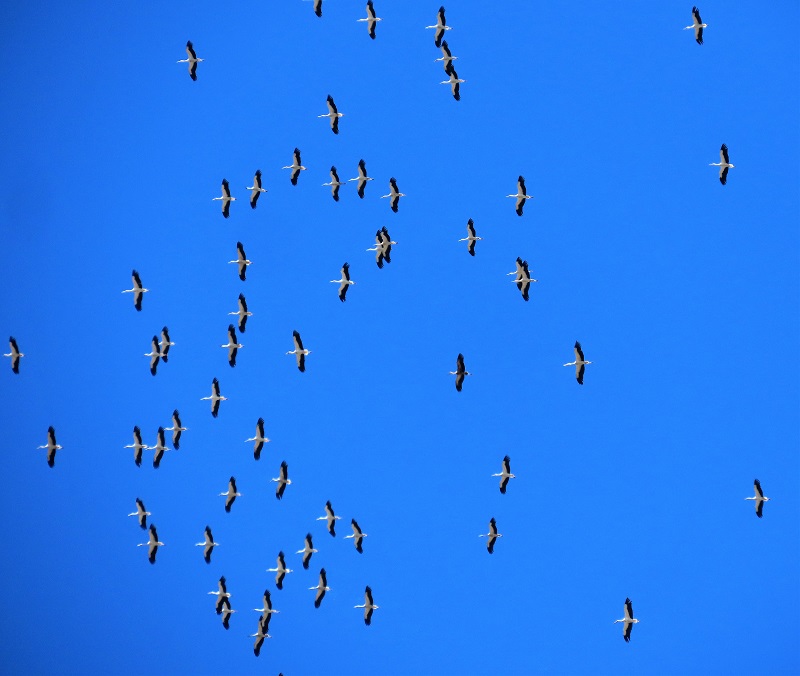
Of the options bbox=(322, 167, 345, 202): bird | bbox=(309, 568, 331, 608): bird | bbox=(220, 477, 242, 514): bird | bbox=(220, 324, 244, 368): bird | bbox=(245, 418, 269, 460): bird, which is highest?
bbox=(322, 167, 345, 202): bird

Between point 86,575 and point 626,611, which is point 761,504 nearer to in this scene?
point 626,611

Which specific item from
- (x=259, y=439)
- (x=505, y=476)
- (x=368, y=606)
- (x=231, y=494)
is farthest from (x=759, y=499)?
(x=231, y=494)

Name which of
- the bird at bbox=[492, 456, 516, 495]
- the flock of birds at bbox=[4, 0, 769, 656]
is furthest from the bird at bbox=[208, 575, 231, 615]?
the bird at bbox=[492, 456, 516, 495]

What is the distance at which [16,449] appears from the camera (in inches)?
2813

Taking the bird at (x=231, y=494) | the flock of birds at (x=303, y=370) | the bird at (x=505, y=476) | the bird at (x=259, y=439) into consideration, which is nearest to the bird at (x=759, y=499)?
the flock of birds at (x=303, y=370)

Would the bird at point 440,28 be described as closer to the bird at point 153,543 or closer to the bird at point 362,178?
the bird at point 362,178

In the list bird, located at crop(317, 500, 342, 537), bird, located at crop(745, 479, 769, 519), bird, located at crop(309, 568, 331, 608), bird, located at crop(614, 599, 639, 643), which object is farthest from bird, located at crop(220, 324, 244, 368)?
bird, located at crop(745, 479, 769, 519)

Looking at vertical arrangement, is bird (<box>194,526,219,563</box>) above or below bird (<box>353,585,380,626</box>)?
above

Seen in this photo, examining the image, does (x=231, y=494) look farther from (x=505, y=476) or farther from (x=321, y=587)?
(x=505, y=476)

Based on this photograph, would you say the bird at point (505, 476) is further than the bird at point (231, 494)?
No

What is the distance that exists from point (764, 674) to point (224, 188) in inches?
980

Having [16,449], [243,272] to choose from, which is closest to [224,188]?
[243,272]

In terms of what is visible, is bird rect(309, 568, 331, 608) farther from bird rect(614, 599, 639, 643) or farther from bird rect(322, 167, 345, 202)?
bird rect(322, 167, 345, 202)

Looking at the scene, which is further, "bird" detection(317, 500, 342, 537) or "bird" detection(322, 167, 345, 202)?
"bird" detection(322, 167, 345, 202)
